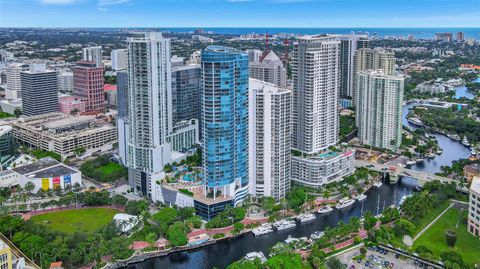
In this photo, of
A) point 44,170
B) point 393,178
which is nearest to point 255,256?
point 393,178

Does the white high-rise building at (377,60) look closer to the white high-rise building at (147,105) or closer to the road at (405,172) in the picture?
the road at (405,172)

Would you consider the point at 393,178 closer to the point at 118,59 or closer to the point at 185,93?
the point at 185,93

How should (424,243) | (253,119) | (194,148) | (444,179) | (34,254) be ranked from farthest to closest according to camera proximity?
(194,148)
(444,179)
(253,119)
(424,243)
(34,254)

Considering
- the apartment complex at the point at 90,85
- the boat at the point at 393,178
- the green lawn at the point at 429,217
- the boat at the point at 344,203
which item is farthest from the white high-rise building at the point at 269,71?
the apartment complex at the point at 90,85

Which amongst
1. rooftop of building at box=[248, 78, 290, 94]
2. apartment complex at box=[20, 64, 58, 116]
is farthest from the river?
apartment complex at box=[20, 64, 58, 116]

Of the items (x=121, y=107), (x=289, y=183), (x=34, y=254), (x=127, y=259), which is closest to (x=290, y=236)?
(x=289, y=183)

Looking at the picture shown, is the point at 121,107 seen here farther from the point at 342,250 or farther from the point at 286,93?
the point at 342,250
